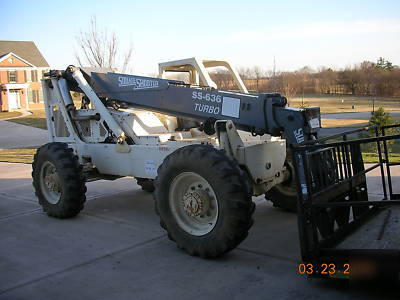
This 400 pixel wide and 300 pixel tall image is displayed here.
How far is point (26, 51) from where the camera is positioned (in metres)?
57.4

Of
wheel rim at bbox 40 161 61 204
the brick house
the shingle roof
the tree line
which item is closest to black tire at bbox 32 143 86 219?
wheel rim at bbox 40 161 61 204

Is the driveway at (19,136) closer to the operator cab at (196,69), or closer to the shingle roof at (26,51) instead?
the operator cab at (196,69)

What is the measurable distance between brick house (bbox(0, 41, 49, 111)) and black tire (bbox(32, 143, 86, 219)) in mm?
46305

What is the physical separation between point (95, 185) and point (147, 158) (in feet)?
12.5

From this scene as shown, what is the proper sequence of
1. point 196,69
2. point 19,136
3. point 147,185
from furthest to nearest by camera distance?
point 19,136 → point 147,185 → point 196,69

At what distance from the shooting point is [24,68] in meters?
54.4

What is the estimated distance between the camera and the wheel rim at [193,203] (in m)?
5.02

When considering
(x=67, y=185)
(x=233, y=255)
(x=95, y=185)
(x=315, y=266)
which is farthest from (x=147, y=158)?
(x=95, y=185)

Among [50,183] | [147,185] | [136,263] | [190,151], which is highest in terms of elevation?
[190,151]

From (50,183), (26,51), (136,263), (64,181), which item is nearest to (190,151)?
(136,263)

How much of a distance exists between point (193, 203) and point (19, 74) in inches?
2131

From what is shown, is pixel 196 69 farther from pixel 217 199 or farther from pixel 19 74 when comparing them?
pixel 19 74

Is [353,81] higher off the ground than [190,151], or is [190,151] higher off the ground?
[353,81]

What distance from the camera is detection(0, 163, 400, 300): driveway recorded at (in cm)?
412
